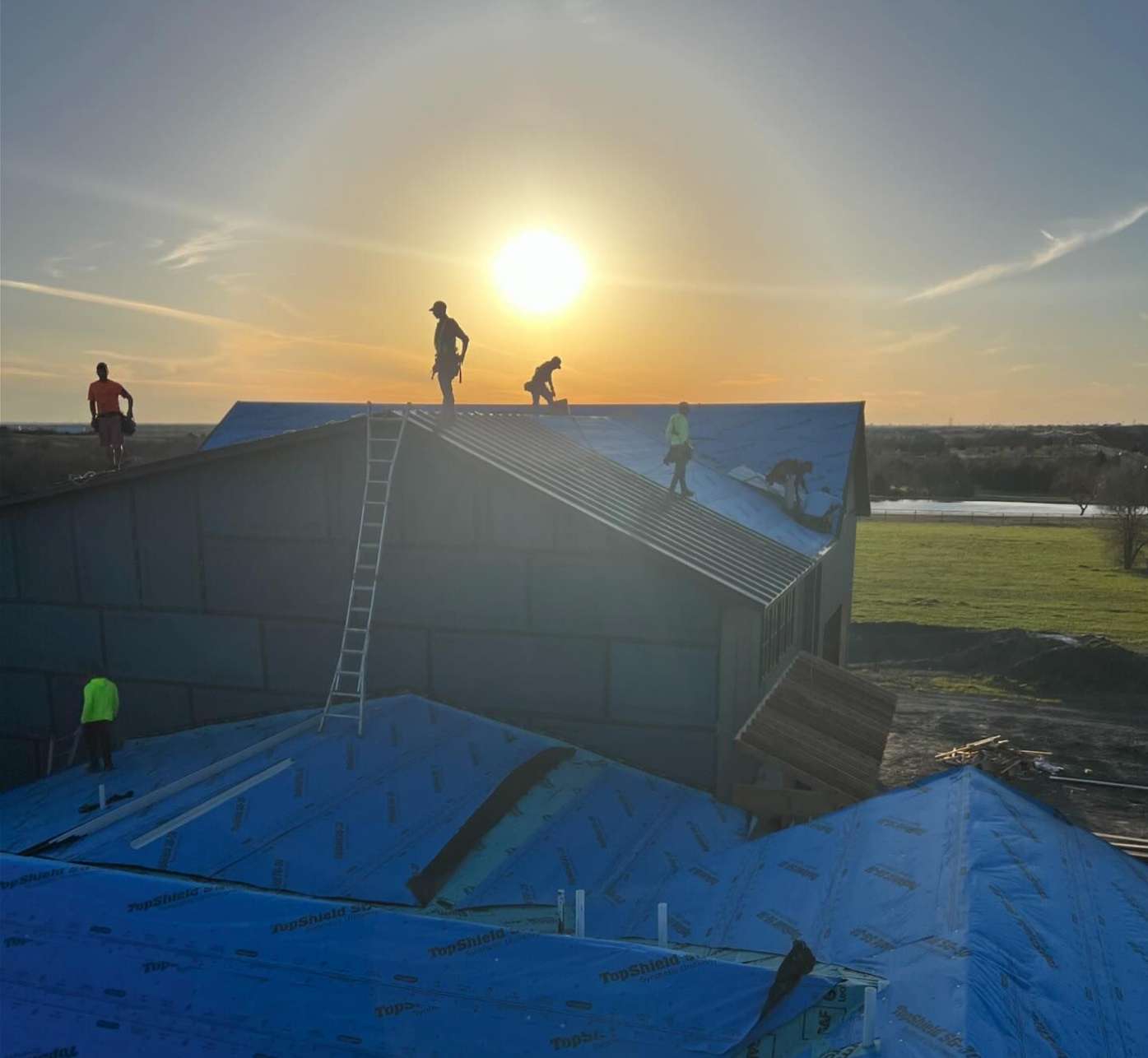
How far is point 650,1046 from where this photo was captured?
6602mm

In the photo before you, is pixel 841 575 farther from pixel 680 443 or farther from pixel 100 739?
pixel 100 739

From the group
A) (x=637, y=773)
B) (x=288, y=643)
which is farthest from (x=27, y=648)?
(x=637, y=773)

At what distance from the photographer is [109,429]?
53.2ft

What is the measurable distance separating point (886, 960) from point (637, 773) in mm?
5695

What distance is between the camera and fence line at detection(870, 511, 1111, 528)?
7862cm

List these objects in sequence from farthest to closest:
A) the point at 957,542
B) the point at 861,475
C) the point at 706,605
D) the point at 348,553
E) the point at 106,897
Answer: the point at 957,542
the point at 861,475
the point at 348,553
the point at 706,605
the point at 106,897

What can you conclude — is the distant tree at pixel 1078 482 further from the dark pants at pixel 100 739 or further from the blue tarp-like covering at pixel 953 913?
the dark pants at pixel 100 739

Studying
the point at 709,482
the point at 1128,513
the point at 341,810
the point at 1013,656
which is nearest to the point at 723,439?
the point at 709,482

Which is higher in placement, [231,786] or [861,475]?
[861,475]

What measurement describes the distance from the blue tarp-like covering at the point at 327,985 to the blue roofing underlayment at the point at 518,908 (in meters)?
0.02

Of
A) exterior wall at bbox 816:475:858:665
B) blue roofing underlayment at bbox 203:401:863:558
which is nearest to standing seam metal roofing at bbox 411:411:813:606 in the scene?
blue roofing underlayment at bbox 203:401:863:558

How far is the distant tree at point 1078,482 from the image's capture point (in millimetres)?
83706

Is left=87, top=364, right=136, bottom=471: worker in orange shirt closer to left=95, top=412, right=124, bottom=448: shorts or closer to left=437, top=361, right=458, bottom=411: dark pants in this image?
left=95, top=412, right=124, bottom=448: shorts

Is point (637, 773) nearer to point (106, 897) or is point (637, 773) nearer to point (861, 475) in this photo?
point (106, 897)
